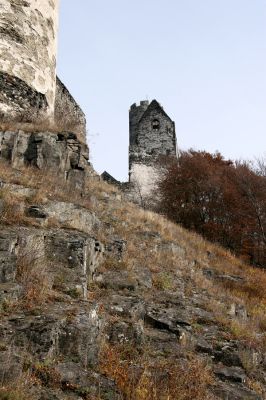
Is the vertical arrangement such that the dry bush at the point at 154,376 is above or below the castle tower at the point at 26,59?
below

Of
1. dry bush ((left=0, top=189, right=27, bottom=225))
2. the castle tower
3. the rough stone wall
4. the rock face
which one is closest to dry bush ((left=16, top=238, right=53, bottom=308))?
dry bush ((left=0, top=189, right=27, bottom=225))

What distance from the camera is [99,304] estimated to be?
266 inches

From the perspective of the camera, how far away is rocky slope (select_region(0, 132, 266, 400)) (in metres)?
4.83

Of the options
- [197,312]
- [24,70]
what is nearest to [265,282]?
[197,312]

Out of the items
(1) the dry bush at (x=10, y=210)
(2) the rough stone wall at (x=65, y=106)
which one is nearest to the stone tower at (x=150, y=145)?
(2) the rough stone wall at (x=65, y=106)

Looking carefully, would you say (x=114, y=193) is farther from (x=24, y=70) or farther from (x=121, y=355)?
(x=121, y=355)

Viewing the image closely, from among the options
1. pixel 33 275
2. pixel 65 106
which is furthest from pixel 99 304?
pixel 65 106

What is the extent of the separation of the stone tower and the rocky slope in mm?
17902

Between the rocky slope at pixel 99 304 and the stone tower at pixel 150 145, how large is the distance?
17.9 m

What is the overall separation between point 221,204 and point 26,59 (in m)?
9.67

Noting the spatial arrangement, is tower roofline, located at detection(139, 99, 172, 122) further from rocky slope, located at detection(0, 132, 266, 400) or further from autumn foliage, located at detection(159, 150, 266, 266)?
rocky slope, located at detection(0, 132, 266, 400)

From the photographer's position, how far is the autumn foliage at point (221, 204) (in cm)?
1809

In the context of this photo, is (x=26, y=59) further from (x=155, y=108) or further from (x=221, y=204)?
(x=155, y=108)

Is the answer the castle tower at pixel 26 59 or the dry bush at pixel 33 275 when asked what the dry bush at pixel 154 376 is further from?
the castle tower at pixel 26 59
